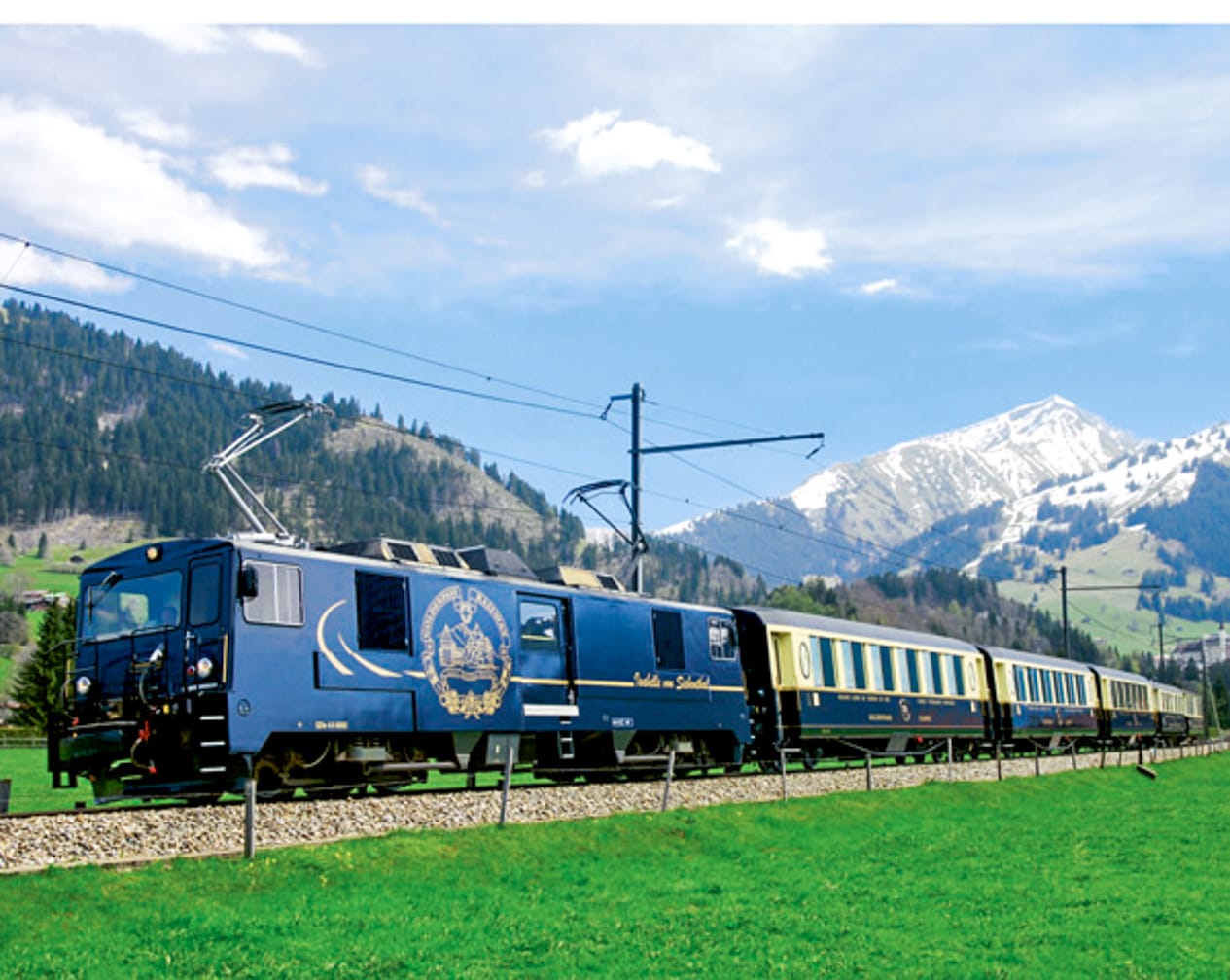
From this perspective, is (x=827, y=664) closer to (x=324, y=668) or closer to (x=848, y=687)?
(x=848, y=687)

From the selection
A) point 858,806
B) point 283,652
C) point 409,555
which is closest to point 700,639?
point 858,806

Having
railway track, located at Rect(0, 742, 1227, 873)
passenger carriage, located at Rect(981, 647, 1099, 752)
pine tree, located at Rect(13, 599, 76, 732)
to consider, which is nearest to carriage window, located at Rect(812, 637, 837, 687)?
railway track, located at Rect(0, 742, 1227, 873)

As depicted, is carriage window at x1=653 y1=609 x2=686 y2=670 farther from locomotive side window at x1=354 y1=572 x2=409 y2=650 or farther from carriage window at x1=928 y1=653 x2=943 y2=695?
carriage window at x1=928 y1=653 x2=943 y2=695

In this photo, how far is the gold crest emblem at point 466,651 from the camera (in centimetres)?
2267

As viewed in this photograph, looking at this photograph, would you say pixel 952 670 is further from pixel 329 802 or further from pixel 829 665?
pixel 329 802

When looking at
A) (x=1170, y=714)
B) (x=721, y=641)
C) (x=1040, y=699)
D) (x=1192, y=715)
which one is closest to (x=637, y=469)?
(x=721, y=641)

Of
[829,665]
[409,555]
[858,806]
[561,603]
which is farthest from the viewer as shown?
[829,665]

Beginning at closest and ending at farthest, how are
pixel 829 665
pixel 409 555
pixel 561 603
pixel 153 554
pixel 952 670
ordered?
pixel 153 554 < pixel 409 555 < pixel 561 603 < pixel 829 665 < pixel 952 670

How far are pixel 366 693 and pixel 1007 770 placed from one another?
2519 centimetres

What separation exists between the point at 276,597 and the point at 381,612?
224 cm

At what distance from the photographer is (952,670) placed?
4431 cm

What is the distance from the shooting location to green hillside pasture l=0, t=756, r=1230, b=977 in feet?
41.9

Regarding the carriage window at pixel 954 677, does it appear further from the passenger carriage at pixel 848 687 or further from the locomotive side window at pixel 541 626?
the locomotive side window at pixel 541 626

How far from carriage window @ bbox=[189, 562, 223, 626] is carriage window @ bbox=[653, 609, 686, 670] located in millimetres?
11453
